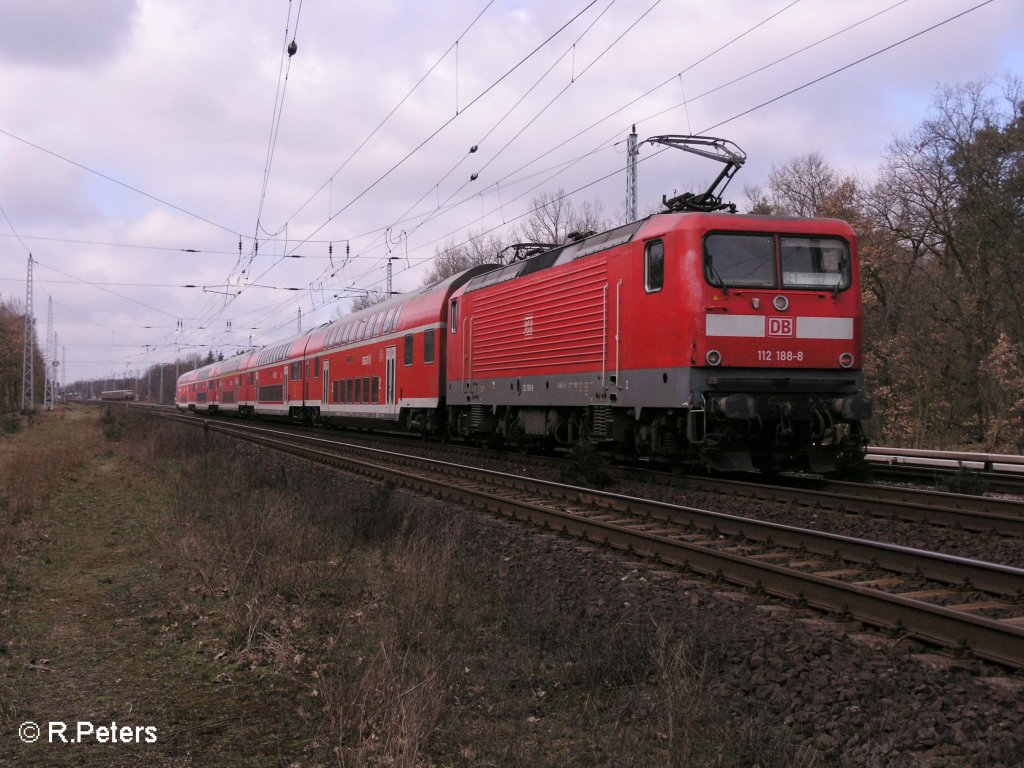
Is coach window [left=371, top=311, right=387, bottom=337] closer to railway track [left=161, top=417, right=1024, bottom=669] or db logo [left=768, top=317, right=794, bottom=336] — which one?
railway track [left=161, top=417, right=1024, bottom=669]

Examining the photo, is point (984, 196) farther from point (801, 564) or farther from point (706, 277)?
point (801, 564)

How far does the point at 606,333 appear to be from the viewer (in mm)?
12656

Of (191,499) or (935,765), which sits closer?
(935,765)

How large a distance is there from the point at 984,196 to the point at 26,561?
28.1 meters

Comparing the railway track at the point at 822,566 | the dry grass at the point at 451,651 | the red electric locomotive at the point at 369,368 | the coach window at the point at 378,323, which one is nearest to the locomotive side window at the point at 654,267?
the railway track at the point at 822,566

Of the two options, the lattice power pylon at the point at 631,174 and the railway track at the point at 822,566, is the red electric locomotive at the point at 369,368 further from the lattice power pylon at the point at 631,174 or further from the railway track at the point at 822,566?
the railway track at the point at 822,566

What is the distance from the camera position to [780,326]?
439 inches

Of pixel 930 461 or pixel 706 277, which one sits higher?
pixel 706 277

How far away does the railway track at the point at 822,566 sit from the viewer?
16.3 ft

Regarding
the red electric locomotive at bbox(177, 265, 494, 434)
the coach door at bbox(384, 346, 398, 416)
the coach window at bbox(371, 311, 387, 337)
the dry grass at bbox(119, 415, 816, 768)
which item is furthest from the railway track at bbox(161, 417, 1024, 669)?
the coach window at bbox(371, 311, 387, 337)

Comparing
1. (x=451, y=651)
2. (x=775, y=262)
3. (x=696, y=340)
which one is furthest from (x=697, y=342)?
(x=451, y=651)

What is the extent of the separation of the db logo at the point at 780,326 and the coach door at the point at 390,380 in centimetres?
1311

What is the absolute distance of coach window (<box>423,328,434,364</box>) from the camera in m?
20.0

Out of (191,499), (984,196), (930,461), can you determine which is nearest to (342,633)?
(191,499)
